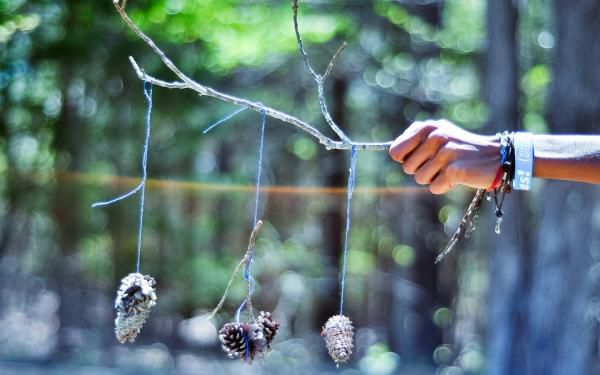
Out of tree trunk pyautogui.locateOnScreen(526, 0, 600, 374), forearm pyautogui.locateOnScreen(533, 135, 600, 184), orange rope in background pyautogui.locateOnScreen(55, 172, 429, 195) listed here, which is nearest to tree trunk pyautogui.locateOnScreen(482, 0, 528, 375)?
tree trunk pyautogui.locateOnScreen(526, 0, 600, 374)

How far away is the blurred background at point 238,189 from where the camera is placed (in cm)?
724

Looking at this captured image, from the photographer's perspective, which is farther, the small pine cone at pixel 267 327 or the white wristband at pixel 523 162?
the small pine cone at pixel 267 327

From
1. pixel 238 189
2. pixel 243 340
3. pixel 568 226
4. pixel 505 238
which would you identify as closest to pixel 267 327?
pixel 243 340

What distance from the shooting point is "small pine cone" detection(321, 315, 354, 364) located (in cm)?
180

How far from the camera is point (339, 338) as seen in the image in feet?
5.95

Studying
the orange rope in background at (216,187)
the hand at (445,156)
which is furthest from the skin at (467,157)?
the orange rope in background at (216,187)

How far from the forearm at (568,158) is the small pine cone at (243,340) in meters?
0.75

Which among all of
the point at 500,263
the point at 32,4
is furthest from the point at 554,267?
the point at 32,4

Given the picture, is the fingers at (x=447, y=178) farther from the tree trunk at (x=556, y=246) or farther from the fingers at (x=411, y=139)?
the tree trunk at (x=556, y=246)

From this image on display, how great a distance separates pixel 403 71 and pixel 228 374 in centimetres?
384

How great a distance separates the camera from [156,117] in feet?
24.4

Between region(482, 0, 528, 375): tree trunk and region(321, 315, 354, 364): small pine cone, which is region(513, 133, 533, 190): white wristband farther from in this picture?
region(482, 0, 528, 375): tree trunk

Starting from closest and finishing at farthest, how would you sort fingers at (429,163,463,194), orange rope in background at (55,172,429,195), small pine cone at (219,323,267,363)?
1. fingers at (429,163,463,194)
2. small pine cone at (219,323,267,363)
3. orange rope in background at (55,172,429,195)

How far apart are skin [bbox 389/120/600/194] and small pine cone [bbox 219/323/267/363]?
1.76 feet
